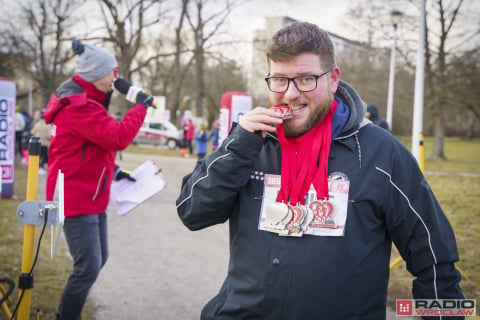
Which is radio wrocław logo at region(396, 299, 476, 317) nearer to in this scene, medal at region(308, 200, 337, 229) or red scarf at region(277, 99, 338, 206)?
medal at region(308, 200, 337, 229)

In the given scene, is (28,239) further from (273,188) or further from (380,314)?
(380,314)

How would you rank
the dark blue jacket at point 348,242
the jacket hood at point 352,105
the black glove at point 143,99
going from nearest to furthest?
the dark blue jacket at point 348,242 → the jacket hood at point 352,105 → the black glove at point 143,99

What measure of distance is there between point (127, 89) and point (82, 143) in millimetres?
692

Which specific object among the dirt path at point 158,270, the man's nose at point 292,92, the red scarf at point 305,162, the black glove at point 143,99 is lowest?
the dirt path at point 158,270

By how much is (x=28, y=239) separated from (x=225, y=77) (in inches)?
1619

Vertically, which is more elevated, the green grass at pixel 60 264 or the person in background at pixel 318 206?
the person in background at pixel 318 206

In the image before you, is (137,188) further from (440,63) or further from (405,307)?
(440,63)

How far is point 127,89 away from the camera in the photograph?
4219 millimetres

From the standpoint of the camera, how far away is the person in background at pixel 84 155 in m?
3.70

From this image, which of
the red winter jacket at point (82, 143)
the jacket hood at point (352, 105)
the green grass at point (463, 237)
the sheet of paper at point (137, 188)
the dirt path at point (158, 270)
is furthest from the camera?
the green grass at point (463, 237)

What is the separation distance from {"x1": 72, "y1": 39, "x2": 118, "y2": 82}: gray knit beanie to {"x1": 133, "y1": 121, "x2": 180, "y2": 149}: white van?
29.4 meters

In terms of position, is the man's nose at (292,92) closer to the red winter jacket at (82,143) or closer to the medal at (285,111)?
the medal at (285,111)

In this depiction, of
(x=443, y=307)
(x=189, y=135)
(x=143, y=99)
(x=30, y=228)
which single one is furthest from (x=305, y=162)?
(x=189, y=135)

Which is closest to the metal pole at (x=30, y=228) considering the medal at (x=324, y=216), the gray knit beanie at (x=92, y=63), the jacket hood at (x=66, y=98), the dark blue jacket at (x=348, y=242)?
the jacket hood at (x=66, y=98)
